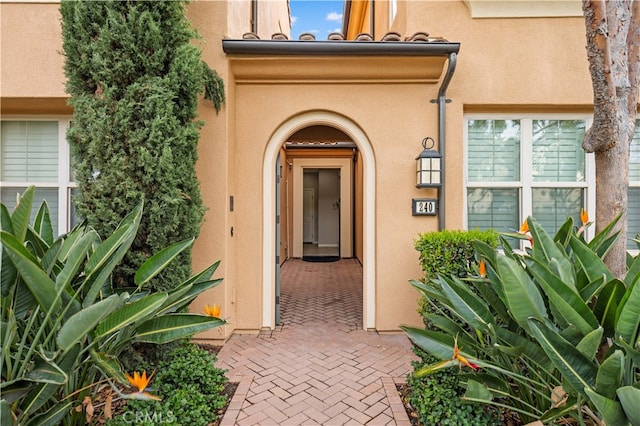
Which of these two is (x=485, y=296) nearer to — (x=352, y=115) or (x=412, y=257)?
(x=412, y=257)

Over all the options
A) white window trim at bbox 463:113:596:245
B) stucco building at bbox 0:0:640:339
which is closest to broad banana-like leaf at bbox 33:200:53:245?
stucco building at bbox 0:0:640:339

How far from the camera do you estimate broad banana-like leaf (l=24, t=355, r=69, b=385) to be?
66.2 inches

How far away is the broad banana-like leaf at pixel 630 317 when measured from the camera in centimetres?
172

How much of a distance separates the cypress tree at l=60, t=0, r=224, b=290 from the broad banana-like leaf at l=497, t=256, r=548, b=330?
9.45ft

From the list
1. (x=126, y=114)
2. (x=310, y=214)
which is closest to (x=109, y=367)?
(x=126, y=114)

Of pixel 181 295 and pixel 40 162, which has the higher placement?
pixel 40 162

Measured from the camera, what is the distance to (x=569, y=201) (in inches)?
181

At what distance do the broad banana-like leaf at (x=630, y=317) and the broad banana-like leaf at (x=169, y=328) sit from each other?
2.52 meters

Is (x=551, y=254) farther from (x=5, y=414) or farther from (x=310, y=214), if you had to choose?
(x=310, y=214)

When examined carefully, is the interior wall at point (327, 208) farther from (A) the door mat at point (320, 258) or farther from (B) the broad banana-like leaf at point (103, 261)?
(B) the broad banana-like leaf at point (103, 261)

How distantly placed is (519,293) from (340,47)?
3380 mm

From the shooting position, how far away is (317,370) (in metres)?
3.30

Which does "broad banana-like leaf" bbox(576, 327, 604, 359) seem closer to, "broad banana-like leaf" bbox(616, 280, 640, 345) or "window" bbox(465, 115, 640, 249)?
"broad banana-like leaf" bbox(616, 280, 640, 345)

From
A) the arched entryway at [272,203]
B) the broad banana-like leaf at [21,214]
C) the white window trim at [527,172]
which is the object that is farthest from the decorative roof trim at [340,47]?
the broad banana-like leaf at [21,214]
